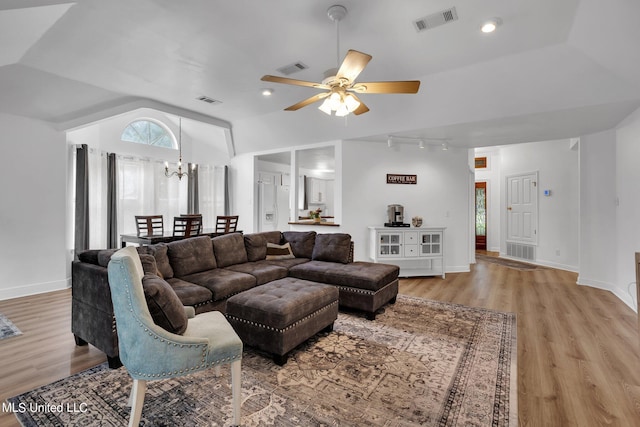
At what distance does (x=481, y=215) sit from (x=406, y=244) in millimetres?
5114

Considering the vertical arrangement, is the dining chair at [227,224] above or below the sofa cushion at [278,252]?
above

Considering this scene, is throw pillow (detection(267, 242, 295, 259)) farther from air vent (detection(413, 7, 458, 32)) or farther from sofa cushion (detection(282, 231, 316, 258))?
air vent (detection(413, 7, 458, 32))

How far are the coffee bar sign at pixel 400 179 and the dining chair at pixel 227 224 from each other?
3.16m

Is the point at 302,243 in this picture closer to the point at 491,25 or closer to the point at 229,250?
the point at 229,250

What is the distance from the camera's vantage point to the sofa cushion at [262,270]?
11.9 feet

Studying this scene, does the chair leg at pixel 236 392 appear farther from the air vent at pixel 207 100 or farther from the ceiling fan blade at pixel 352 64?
the air vent at pixel 207 100

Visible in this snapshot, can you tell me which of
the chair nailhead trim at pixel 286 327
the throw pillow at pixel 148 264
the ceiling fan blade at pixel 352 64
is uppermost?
the ceiling fan blade at pixel 352 64

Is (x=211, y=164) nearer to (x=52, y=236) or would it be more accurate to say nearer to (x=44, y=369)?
(x=52, y=236)

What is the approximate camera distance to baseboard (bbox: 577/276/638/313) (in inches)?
153

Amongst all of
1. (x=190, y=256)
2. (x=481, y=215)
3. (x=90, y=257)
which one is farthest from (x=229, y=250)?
(x=481, y=215)

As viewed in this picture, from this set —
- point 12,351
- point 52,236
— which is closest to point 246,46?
point 12,351

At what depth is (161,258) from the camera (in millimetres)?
3275

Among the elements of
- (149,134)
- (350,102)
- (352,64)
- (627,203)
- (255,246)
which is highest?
(149,134)

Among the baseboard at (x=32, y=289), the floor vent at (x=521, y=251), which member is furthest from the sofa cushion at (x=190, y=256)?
the floor vent at (x=521, y=251)
